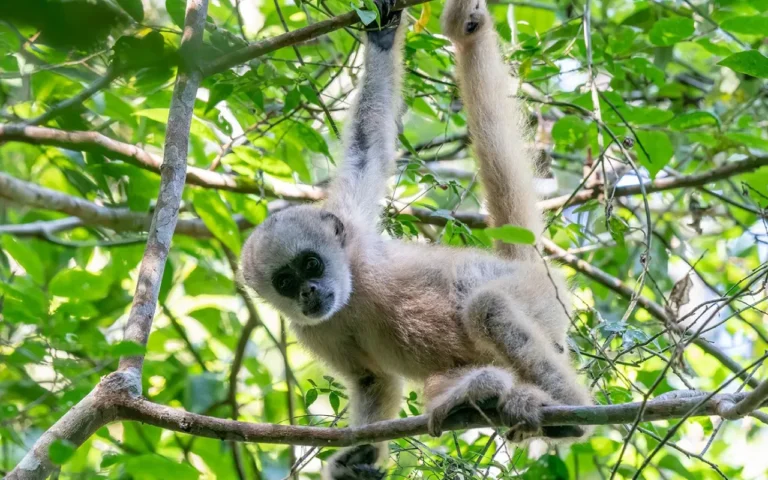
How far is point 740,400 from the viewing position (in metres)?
3.04

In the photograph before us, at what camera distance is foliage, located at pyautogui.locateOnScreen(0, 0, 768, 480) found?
5172 mm

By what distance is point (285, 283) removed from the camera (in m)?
5.91

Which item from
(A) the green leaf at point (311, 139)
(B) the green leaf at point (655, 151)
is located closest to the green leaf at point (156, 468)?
(A) the green leaf at point (311, 139)

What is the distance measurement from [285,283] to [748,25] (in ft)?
11.8

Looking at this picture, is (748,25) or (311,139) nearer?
(748,25)

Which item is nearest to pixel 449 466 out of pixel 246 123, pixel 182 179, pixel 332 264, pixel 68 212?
pixel 332 264

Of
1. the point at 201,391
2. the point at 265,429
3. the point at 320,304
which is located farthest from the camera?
the point at 201,391

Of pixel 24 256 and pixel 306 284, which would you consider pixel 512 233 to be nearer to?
pixel 306 284

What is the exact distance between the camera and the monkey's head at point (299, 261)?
5629 mm

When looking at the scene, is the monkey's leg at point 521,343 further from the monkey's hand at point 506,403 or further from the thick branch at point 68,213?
the thick branch at point 68,213

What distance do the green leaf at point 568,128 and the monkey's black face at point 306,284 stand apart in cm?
224

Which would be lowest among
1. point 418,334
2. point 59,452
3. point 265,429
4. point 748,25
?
point 59,452

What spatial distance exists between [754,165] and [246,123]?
4371 millimetres

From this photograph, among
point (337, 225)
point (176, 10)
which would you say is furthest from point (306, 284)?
point (176, 10)
